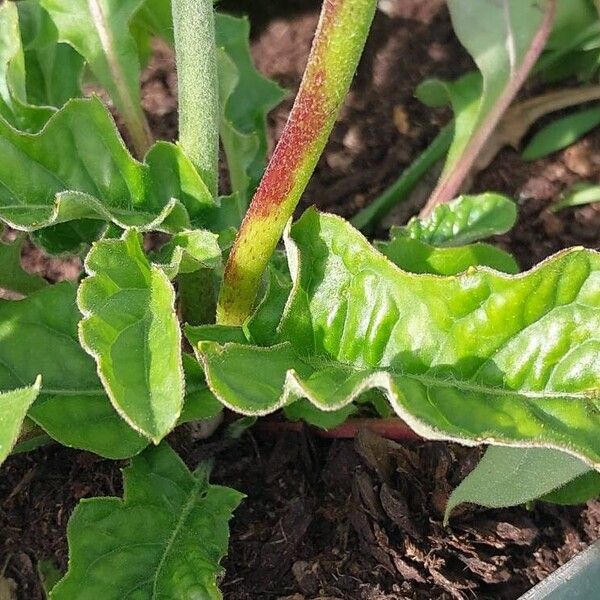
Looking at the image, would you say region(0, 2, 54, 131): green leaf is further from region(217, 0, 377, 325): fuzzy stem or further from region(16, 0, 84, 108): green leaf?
region(217, 0, 377, 325): fuzzy stem

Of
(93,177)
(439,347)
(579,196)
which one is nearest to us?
(439,347)

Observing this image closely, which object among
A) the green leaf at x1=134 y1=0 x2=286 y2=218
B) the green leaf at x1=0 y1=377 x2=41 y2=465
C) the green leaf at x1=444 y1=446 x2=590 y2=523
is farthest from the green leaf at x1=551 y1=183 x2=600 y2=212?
the green leaf at x1=0 y1=377 x2=41 y2=465

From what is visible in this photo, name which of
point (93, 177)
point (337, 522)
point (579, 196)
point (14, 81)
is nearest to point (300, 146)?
point (93, 177)

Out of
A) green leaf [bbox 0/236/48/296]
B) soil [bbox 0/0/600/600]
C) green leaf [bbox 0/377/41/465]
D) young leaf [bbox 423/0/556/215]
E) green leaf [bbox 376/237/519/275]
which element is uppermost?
young leaf [bbox 423/0/556/215]

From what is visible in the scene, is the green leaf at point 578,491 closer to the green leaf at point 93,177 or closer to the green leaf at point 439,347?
the green leaf at point 439,347

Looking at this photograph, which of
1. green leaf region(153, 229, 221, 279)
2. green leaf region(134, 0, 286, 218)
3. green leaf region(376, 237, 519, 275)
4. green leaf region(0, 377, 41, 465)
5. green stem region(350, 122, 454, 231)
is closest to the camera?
green leaf region(0, 377, 41, 465)

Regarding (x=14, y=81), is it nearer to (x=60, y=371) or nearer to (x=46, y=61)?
(x=46, y=61)

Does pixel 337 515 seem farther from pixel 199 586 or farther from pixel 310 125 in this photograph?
pixel 310 125
